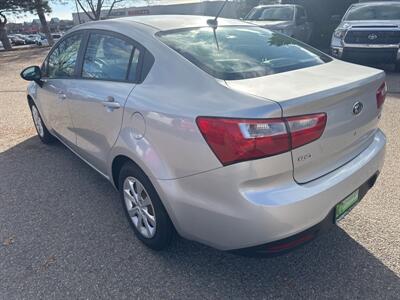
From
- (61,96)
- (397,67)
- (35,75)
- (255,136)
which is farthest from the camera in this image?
(397,67)

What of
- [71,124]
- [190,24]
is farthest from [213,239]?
[71,124]

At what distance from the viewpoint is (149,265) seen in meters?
2.57

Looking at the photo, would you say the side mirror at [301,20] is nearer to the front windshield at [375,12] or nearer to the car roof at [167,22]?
the front windshield at [375,12]

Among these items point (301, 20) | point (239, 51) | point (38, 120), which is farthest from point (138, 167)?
point (301, 20)

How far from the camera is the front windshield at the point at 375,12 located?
9.35 m

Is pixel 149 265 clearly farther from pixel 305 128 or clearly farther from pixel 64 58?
pixel 64 58

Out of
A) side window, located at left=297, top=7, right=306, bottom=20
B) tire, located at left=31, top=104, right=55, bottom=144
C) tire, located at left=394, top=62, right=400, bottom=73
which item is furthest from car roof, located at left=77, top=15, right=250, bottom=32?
side window, located at left=297, top=7, right=306, bottom=20

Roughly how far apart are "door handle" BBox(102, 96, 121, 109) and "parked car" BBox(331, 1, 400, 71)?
811 centimetres

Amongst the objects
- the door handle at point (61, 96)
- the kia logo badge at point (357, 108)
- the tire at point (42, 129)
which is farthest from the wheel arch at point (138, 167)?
the tire at point (42, 129)

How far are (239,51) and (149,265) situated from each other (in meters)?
1.65

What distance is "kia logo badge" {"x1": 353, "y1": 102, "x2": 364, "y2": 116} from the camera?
7.18 feet

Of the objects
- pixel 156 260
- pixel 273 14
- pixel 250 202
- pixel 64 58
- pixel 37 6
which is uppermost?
pixel 37 6

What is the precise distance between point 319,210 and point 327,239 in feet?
2.76

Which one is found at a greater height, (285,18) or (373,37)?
(285,18)
